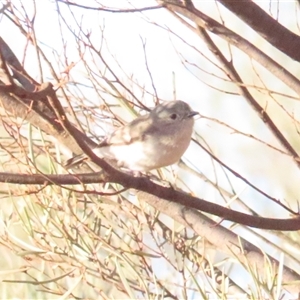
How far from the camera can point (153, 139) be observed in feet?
8.67

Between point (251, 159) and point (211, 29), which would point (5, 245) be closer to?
point (211, 29)

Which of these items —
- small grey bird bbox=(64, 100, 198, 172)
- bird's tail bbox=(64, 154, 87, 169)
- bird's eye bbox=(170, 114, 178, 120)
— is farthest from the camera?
bird's eye bbox=(170, 114, 178, 120)

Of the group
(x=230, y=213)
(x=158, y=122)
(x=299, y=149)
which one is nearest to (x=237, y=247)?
(x=230, y=213)

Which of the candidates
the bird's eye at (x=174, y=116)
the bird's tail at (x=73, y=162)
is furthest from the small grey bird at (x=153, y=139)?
the bird's tail at (x=73, y=162)

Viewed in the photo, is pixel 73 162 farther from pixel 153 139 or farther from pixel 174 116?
pixel 174 116

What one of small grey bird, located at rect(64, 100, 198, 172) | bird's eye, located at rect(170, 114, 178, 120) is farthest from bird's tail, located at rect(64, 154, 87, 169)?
bird's eye, located at rect(170, 114, 178, 120)

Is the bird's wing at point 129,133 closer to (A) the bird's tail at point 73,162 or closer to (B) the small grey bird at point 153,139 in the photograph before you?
(B) the small grey bird at point 153,139

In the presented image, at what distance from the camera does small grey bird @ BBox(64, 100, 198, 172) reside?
8.20 ft

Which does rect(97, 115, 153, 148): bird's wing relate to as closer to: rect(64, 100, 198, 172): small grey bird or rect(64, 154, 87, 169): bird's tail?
rect(64, 100, 198, 172): small grey bird

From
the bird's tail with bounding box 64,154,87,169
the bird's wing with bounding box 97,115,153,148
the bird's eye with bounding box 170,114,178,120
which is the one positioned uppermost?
the bird's eye with bounding box 170,114,178,120

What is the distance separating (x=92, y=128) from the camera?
104 inches

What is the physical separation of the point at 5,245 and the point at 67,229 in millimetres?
192

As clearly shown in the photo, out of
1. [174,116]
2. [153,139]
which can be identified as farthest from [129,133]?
[174,116]

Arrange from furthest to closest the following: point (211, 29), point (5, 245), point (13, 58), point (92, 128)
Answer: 1. point (92, 128)
2. point (5, 245)
3. point (13, 58)
4. point (211, 29)
